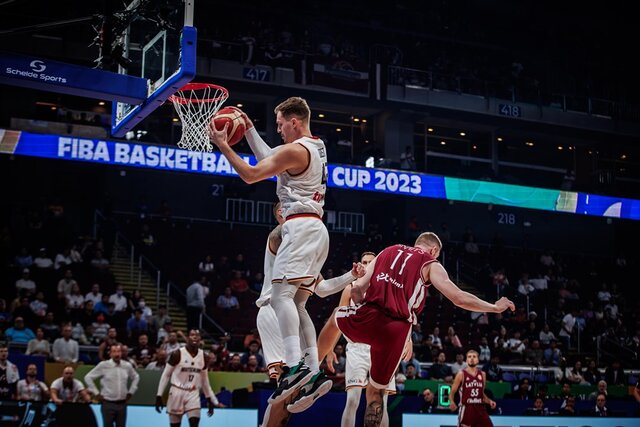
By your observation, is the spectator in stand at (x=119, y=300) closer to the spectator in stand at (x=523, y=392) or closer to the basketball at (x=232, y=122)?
the spectator in stand at (x=523, y=392)

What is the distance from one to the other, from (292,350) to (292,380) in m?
0.27

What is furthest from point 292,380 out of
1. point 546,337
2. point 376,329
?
point 546,337

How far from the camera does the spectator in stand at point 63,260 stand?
22.0m

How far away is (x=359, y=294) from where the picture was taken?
25.5ft

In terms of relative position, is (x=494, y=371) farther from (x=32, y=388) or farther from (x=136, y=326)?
(x=32, y=388)

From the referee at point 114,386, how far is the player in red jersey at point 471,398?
5.70 meters

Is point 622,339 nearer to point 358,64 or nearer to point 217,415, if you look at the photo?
point 358,64

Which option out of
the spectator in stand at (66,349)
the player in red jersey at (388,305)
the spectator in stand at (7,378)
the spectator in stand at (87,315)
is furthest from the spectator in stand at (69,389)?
the player in red jersey at (388,305)

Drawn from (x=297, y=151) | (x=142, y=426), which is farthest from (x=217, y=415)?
(x=297, y=151)

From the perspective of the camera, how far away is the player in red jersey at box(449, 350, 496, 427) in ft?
45.9

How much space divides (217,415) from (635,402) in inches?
429

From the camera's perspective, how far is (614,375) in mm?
22938

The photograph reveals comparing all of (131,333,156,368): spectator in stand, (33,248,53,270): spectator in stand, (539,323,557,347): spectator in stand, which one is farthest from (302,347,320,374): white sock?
(539,323,557,347): spectator in stand

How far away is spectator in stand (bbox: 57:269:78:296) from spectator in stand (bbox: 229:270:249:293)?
4.99 meters
